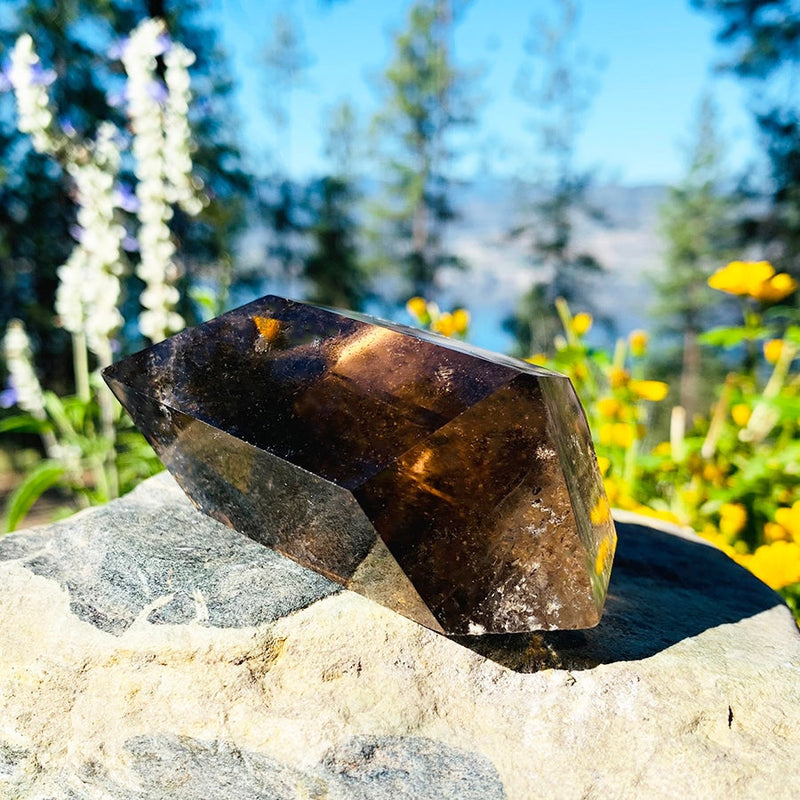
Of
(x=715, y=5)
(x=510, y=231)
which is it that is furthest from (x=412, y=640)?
(x=510, y=231)

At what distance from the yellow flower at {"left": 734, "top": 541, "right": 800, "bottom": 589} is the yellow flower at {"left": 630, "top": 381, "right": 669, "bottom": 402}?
847 millimetres

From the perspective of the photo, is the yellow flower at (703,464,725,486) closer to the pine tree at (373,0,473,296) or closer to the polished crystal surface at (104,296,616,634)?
the polished crystal surface at (104,296,616,634)

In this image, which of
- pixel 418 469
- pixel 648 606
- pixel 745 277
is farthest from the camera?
pixel 745 277

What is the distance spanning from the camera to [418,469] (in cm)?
101

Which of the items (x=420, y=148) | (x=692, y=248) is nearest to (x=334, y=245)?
(x=420, y=148)

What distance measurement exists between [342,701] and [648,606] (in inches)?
24.6

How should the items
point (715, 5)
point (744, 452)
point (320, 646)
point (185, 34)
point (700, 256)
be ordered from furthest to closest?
point (700, 256) < point (185, 34) < point (715, 5) < point (744, 452) < point (320, 646)

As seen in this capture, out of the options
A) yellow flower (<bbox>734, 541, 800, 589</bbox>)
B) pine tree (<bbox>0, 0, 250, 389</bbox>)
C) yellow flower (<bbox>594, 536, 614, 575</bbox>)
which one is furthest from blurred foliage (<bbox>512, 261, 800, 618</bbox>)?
pine tree (<bbox>0, 0, 250, 389</bbox>)

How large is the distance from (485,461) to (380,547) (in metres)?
0.21

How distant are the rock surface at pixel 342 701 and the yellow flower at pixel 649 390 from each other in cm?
143

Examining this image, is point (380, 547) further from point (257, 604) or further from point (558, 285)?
point (558, 285)

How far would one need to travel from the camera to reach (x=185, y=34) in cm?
1005

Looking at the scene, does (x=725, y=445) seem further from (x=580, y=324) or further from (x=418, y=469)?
(x=418, y=469)

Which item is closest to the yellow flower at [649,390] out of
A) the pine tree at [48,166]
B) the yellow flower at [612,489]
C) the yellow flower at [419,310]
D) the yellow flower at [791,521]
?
the yellow flower at [612,489]
